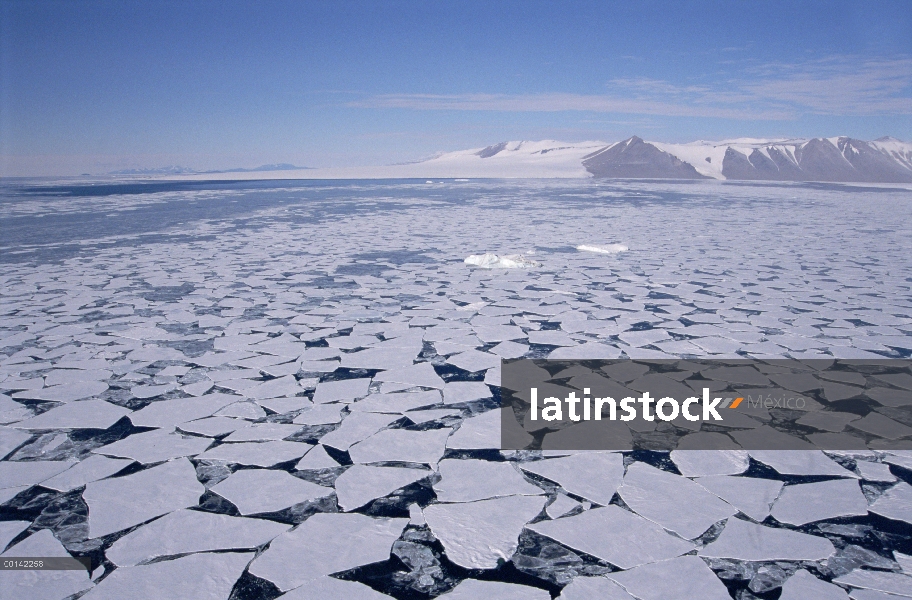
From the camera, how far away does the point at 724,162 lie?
6738 centimetres

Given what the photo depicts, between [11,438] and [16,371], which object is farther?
[16,371]

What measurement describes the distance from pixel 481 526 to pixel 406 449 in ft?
1.92

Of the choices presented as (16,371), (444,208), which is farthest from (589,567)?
(444,208)

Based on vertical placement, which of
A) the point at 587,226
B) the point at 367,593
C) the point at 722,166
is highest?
the point at 722,166

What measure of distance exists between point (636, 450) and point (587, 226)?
795 cm

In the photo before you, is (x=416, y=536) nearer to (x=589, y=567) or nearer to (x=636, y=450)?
(x=589, y=567)

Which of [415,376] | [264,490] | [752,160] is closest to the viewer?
[264,490]

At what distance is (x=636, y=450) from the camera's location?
2316 mm

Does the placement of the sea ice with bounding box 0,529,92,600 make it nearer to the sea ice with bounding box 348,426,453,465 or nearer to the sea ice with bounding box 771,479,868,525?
the sea ice with bounding box 348,426,453,465

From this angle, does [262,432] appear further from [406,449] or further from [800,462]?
[800,462]

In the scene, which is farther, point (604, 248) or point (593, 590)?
point (604, 248)

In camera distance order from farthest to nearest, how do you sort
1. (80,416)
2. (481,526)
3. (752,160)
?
(752,160)
(80,416)
(481,526)

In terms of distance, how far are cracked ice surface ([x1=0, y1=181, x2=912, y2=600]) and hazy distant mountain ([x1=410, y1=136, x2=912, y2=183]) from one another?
5105 centimetres

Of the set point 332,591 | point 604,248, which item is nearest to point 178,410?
point 332,591
